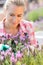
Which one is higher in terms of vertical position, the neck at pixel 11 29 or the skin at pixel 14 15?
the skin at pixel 14 15

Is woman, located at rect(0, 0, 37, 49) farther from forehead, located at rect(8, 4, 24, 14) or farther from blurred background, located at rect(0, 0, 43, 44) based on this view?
blurred background, located at rect(0, 0, 43, 44)

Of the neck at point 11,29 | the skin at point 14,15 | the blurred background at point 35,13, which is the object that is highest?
the skin at point 14,15

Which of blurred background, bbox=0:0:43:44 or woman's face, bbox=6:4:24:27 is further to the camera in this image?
blurred background, bbox=0:0:43:44

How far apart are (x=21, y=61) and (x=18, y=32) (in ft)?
2.00

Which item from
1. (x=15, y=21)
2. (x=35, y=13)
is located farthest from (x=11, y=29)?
(x=35, y=13)

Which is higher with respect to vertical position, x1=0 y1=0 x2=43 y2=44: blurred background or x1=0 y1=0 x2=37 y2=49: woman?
x1=0 y1=0 x2=37 y2=49: woman

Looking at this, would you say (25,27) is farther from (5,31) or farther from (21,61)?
(21,61)

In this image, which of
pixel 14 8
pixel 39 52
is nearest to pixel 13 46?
pixel 39 52

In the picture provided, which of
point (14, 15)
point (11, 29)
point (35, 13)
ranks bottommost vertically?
point (35, 13)

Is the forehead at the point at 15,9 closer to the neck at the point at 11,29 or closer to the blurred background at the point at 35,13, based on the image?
the neck at the point at 11,29

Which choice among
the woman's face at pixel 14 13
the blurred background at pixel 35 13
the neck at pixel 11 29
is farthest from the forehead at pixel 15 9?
the blurred background at pixel 35 13

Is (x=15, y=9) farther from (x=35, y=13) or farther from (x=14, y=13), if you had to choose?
(x=35, y=13)

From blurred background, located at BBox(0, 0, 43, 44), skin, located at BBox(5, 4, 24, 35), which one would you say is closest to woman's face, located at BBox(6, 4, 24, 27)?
→ skin, located at BBox(5, 4, 24, 35)

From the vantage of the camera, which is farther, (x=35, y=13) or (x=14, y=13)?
(x=35, y=13)
